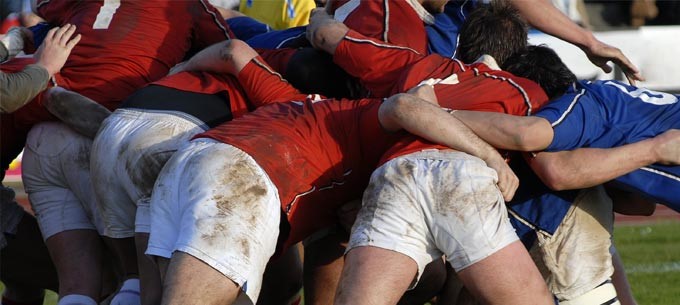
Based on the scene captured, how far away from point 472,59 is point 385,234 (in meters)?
1.27

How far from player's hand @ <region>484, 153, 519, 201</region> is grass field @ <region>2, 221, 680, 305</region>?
3084 millimetres

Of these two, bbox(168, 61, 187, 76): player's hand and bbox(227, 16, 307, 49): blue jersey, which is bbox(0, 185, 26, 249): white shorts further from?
bbox(227, 16, 307, 49): blue jersey

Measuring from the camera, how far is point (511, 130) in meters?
4.30

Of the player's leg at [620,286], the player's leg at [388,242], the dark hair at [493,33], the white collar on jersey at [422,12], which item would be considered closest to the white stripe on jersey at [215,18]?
the white collar on jersey at [422,12]

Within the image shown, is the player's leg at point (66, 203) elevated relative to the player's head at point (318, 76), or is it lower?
lower

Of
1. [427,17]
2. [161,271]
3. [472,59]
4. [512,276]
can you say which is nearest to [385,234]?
[512,276]

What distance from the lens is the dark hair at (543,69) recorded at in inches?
188

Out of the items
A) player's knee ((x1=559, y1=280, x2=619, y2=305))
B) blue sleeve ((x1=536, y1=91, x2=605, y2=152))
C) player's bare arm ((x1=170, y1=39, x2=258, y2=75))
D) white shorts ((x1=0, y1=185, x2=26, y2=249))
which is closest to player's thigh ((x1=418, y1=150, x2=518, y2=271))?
blue sleeve ((x1=536, y1=91, x2=605, y2=152))

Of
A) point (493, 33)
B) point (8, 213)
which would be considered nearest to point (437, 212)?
point (493, 33)

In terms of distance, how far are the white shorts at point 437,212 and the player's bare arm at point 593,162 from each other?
302 millimetres

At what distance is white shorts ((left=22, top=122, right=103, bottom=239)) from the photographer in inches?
213

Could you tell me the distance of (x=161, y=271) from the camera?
172 inches

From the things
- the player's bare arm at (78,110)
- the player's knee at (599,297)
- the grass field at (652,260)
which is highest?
the player's bare arm at (78,110)

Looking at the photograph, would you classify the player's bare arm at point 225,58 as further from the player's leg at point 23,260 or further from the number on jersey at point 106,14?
the player's leg at point 23,260
